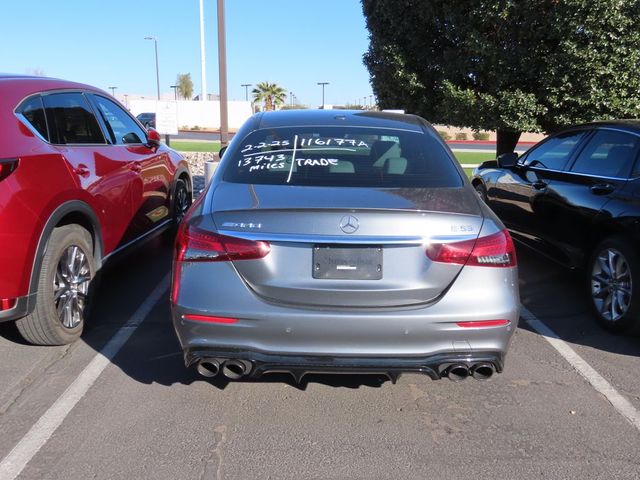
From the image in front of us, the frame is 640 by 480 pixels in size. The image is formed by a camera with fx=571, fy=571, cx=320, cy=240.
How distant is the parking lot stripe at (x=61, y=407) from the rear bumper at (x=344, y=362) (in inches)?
38.1

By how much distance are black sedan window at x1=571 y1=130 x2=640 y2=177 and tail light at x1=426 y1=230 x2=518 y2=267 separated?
2.22m

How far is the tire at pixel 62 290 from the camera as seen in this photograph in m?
3.66

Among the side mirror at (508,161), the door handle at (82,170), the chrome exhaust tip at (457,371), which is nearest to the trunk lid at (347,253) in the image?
the chrome exhaust tip at (457,371)

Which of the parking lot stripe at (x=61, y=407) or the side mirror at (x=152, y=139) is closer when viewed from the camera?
the parking lot stripe at (x=61, y=407)

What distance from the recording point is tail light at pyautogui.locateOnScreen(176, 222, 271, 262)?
2725mm

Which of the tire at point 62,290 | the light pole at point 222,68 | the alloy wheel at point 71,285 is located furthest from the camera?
the light pole at point 222,68

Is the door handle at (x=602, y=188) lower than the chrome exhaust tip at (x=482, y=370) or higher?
higher

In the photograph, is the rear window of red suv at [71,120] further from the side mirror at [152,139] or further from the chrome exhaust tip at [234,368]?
the chrome exhaust tip at [234,368]

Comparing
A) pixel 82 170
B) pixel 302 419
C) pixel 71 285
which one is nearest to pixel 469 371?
pixel 302 419

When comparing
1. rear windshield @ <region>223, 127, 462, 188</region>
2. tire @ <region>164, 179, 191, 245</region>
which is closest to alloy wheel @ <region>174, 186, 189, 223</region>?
tire @ <region>164, 179, 191, 245</region>

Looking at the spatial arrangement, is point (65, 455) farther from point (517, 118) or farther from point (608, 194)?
point (517, 118)

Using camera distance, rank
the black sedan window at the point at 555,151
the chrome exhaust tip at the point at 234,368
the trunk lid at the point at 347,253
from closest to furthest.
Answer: the trunk lid at the point at 347,253
the chrome exhaust tip at the point at 234,368
the black sedan window at the point at 555,151

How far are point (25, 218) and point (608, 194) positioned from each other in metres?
4.13

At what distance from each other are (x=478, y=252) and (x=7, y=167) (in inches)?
104
